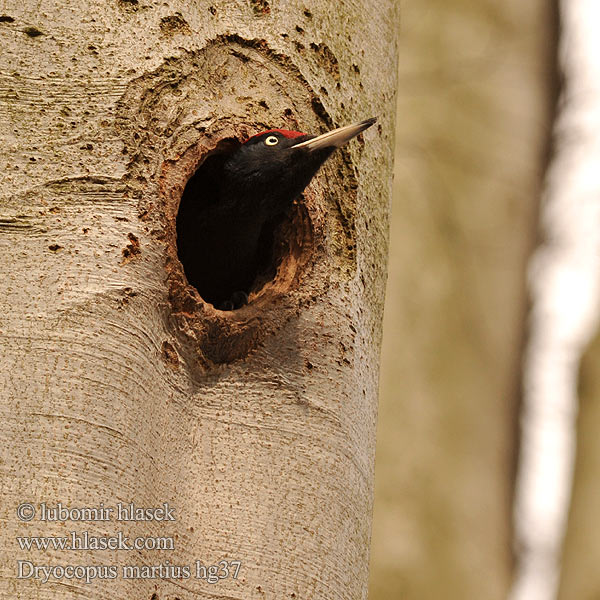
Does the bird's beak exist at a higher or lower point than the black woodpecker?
lower

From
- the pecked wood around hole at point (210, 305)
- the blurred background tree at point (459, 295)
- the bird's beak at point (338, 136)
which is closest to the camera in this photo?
the pecked wood around hole at point (210, 305)

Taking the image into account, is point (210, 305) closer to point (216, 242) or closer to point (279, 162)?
point (279, 162)

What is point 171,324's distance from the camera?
85.7 inches

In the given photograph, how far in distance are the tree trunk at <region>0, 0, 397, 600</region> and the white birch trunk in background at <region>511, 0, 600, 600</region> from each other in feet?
7.07

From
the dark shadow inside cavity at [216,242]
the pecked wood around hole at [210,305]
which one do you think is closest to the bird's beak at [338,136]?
the pecked wood around hole at [210,305]

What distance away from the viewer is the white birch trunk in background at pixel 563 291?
444 cm

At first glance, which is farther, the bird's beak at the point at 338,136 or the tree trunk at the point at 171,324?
the bird's beak at the point at 338,136

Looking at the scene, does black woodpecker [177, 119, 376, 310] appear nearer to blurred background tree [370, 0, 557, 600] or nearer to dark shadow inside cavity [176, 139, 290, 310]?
dark shadow inside cavity [176, 139, 290, 310]

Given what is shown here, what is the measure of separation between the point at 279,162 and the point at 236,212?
20.7 inches

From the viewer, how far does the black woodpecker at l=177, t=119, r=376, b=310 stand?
287 centimetres

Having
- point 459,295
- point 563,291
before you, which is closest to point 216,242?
point 459,295

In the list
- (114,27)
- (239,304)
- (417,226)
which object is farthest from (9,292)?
(417,226)

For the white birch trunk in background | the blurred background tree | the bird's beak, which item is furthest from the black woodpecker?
the white birch trunk in background

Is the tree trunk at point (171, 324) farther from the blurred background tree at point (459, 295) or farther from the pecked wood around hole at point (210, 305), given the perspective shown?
the blurred background tree at point (459, 295)
